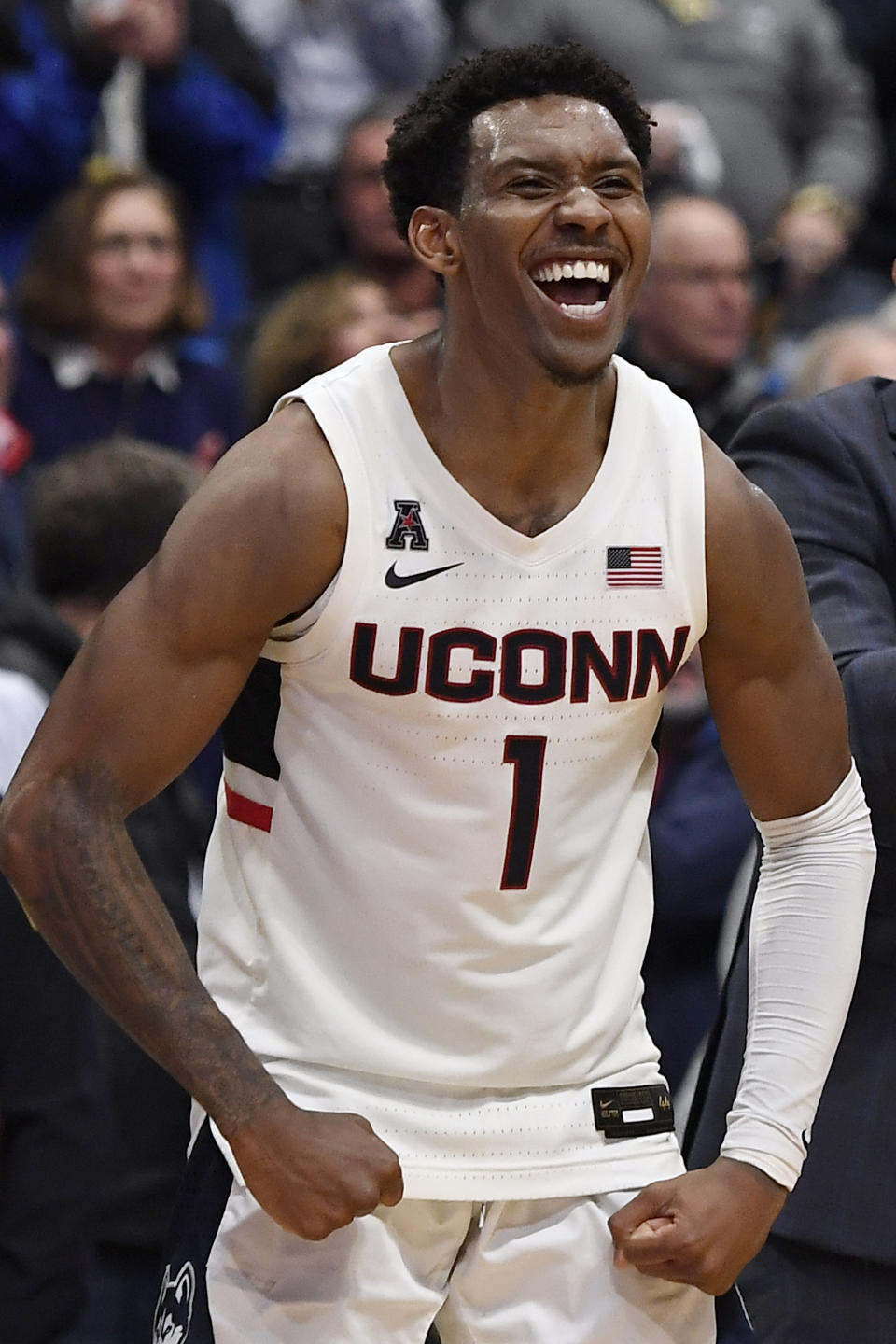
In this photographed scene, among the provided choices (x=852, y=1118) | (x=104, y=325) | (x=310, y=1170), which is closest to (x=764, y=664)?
(x=852, y=1118)

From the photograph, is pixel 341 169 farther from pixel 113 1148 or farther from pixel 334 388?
pixel 334 388

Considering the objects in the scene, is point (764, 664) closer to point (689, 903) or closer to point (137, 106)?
point (689, 903)

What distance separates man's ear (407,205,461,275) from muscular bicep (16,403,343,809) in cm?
35

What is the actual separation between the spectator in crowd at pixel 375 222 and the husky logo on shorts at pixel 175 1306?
4529 mm

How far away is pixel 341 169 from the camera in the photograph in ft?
22.3

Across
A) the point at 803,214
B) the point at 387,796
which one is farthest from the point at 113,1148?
the point at 803,214

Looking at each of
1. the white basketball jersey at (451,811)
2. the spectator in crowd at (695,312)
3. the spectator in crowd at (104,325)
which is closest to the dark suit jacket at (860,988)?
the white basketball jersey at (451,811)

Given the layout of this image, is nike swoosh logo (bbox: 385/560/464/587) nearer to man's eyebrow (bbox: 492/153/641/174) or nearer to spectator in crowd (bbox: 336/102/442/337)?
man's eyebrow (bbox: 492/153/641/174)

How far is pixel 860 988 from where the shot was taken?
285cm

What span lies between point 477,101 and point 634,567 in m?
0.57

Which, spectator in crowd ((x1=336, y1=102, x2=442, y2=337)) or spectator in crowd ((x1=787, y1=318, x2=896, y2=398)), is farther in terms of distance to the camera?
spectator in crowd ((x1=336, y1=102, x2=442, y2=337))

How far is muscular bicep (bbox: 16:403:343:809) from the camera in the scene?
7.52 ft

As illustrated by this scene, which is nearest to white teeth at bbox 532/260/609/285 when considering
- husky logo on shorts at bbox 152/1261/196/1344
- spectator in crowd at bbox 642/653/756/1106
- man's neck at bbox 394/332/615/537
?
man's neck at bbox 394/332/615/537

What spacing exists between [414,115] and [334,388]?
0.36 metres
